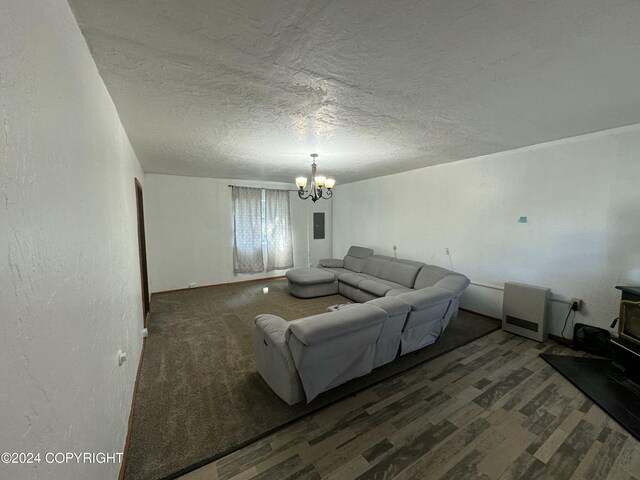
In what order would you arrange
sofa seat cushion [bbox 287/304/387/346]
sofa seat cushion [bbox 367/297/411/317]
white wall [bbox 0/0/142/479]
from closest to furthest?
white wall [bbox 0/0/142/479]
sofa seat cushion [bbox 287/304/387/346]
sofa seat cushion [bbox 367/297/411/317]

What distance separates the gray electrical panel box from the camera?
6824 millimetres

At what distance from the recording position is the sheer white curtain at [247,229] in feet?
18.4

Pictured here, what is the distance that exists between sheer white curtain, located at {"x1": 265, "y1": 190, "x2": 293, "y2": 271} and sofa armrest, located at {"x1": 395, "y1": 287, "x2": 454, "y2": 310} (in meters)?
4.10

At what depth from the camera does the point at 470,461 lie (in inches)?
63.3

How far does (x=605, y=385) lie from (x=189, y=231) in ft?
20.5

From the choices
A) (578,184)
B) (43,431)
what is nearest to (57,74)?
(43,431)

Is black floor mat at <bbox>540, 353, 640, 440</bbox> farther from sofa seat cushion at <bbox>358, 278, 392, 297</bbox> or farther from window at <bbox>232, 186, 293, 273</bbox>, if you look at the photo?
window at <bbox>232, 186, 293, 273</bbox>

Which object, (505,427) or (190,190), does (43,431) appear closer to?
(505,427)

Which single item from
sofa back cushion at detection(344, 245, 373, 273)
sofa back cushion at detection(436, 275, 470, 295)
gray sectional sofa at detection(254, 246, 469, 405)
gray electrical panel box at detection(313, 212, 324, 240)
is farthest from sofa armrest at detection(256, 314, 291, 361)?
gray electrical panel box at detection(313, 212, 324, 240)

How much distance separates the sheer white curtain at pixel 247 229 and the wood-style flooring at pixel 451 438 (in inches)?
166

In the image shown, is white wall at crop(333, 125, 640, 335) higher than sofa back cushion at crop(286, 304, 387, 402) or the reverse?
higher

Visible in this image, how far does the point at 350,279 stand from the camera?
4.66 m

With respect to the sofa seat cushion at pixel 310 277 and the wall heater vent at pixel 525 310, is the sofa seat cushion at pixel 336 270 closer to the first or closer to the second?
the sofa seat cushion at pixel 310 277

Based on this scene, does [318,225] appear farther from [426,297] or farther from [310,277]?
[426,297]
